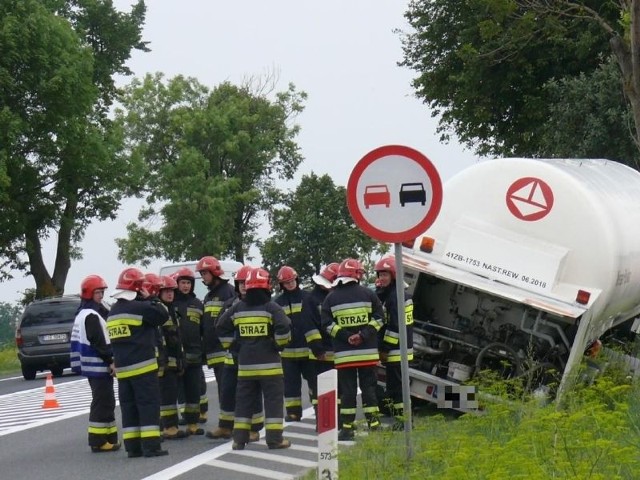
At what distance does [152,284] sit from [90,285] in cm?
65

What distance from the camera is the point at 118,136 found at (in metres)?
49.4

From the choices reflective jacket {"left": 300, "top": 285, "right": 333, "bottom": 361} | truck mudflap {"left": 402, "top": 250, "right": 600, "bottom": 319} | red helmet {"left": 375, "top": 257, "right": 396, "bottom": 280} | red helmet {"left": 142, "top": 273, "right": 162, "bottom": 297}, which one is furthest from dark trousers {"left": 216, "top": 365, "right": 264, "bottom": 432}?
truck mudflap {"left": 402, "top": 250, "right": 600, "bottom": 319}

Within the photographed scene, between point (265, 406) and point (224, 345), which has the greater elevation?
point (224, 345)

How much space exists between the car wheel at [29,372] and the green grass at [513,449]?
1840 cm

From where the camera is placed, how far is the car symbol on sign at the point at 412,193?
982 centimetres

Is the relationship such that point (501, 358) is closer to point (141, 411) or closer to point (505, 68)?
point (141, 411)

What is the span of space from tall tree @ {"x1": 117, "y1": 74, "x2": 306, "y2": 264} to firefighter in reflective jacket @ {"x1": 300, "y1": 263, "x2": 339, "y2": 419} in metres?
44.2

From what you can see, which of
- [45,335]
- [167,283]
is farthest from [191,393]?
[45,335]

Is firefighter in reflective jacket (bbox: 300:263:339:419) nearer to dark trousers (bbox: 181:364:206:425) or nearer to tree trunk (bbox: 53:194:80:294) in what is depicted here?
dark trousers (bbox: 181:364:206:425)

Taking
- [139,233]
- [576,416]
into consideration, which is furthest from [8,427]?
[139,233]

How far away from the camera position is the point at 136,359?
42.4 feet

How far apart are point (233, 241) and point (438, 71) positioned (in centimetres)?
3511

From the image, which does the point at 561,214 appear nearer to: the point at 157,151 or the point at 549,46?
the point at 549,46

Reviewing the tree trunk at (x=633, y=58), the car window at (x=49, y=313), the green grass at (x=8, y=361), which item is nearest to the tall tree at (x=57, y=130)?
the green grass at (x=8, y=361)
